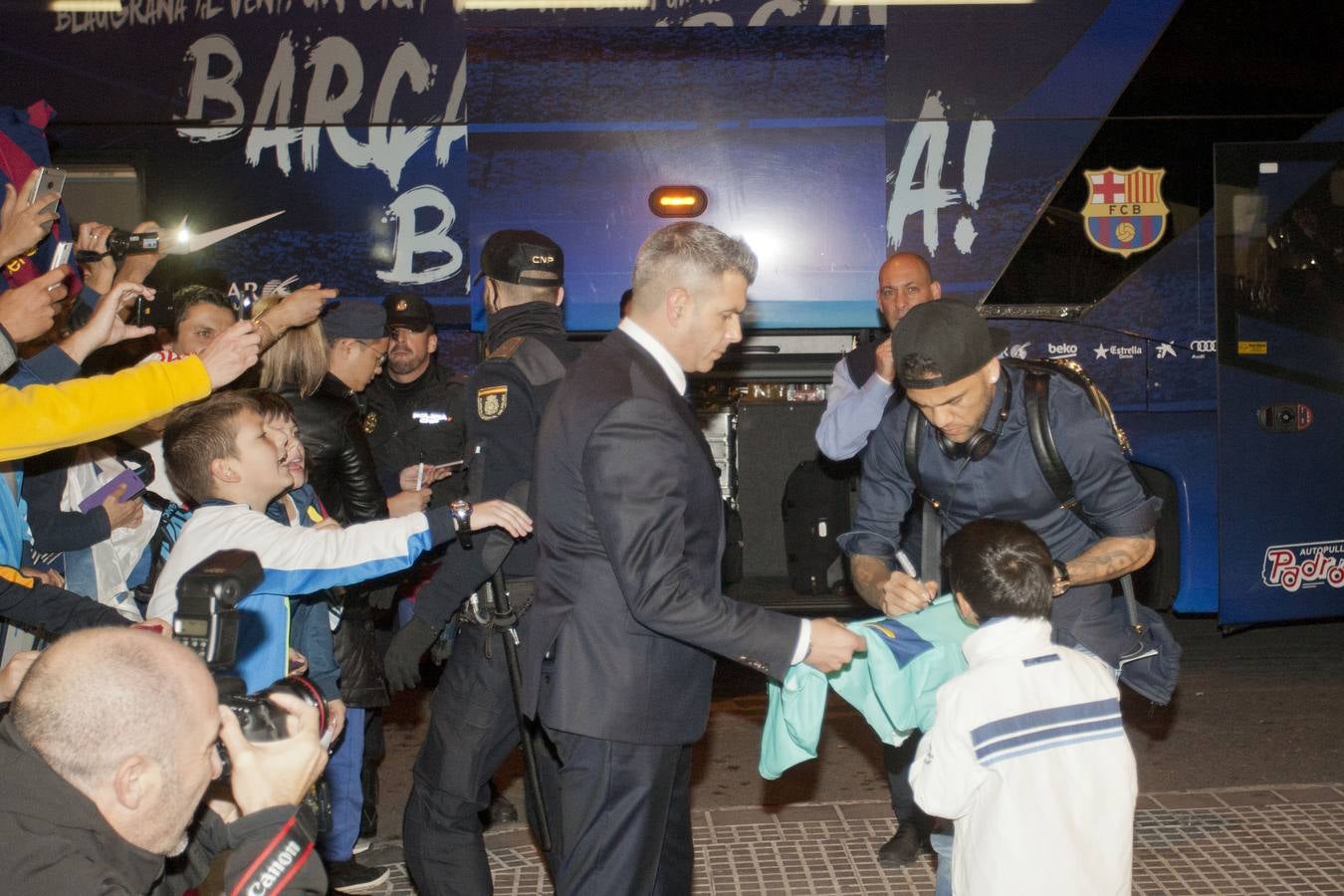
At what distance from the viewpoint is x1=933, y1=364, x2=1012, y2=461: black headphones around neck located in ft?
12.1

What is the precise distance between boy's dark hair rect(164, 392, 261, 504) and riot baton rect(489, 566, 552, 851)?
907 millimetres

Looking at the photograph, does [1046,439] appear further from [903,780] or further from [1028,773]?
[903,780]

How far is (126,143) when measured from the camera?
6.66 meters

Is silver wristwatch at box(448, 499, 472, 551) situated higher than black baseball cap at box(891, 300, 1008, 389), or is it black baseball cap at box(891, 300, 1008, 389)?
black baseball cap at box(891, 300, 1008, 389)

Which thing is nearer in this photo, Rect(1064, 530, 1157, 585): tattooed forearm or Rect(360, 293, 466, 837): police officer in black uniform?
Rect(1064, 530, 1157, 585): tattooed forearm

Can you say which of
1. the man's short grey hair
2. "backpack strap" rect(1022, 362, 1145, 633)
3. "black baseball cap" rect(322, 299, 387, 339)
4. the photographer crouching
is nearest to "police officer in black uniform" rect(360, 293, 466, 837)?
"black baseball cap" rect(322, 299, 387, 339)

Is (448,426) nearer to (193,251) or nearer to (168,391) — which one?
(193,251)

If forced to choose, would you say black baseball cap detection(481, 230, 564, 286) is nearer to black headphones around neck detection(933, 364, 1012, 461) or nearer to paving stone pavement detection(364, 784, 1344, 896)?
black headphones around neck detection(933, 364, 1012, 461)

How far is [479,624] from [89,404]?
1.34 m

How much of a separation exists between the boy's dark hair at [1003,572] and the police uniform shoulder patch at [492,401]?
4.82 feet

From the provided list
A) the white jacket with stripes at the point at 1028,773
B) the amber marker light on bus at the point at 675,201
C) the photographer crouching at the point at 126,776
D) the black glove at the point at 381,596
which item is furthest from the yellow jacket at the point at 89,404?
the amber marker light on bus at the point at 675,201

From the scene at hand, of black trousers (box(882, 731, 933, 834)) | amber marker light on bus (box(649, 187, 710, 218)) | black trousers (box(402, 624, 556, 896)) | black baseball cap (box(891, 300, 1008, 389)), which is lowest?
black trousers (box(882, 731, 933, 834))

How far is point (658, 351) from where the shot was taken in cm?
325

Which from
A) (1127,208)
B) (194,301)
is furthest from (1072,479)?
(1127,208)
